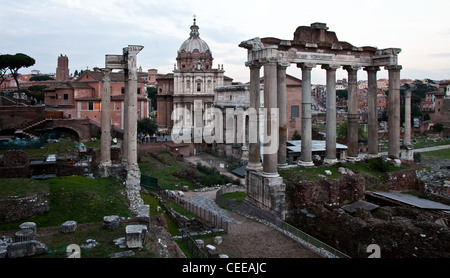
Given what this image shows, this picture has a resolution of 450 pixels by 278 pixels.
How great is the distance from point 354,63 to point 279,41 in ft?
15.7

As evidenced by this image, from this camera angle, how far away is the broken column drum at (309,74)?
15508 millimetres

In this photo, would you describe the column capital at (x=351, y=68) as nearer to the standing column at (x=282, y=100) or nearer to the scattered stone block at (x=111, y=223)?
the standing column at (x=282, y=100)

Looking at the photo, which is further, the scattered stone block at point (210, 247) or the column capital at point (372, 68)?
the column capital at point (372, 68)

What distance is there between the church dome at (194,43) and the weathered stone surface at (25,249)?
171 feet

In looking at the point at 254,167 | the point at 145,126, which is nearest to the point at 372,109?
the point at 254,167

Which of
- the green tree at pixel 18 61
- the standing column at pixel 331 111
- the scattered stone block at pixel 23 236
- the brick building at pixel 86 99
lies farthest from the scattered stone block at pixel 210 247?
the green tree at pixel 18 61

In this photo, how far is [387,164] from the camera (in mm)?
18922

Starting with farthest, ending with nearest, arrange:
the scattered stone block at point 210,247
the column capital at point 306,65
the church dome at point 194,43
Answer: the church dome at point 194,43, the column capital at point 306,65, the scattered stone block at point 210,247

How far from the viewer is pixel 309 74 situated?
18.0m

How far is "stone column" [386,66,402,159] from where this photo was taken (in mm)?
19828

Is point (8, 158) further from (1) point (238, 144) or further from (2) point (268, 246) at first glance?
(1) point (238, 144)

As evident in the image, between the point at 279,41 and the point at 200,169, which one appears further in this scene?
the point at 200,169
